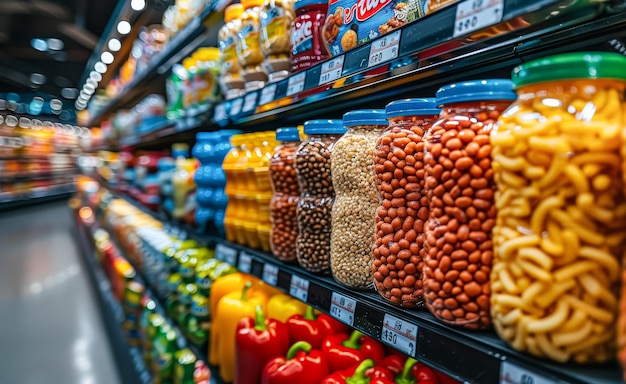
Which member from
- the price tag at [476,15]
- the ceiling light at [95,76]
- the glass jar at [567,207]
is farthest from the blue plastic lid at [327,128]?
the ceiling light at [95,76]

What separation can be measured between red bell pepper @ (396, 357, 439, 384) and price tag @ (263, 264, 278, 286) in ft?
1.35

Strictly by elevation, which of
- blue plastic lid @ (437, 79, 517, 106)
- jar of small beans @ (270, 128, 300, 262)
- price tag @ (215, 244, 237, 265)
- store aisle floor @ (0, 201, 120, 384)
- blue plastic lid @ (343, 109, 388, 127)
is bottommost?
store aisle floor @ (0, 201, 120, 384)

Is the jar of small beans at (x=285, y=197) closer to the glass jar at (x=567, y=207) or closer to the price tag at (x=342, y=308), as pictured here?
the price tag at (x=342, y=308)

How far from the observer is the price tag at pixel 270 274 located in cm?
128

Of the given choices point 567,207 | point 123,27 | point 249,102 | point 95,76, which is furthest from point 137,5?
point 95,76

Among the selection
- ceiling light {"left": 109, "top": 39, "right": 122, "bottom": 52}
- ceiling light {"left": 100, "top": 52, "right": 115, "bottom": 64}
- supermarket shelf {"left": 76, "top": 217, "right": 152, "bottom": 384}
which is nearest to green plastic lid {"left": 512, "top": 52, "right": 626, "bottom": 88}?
supermarket shelf {"left": 76, "top": 217, "right": 152, "bottom": 384}

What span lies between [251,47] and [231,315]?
839mm

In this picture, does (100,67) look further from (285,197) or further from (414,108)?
(414,108)

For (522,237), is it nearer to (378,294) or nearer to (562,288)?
(562,288)

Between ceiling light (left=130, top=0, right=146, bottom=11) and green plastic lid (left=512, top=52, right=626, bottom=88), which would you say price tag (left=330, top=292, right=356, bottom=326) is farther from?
ceiling light (left=130, top=0, right=146, bottom=11)

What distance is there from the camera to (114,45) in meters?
5.62

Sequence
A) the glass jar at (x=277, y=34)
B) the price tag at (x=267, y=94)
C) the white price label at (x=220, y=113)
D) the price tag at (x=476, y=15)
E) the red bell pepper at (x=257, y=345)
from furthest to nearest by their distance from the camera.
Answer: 1. the white price label at (x=220, y=113)
2. the glass jar at (x=277, y=34)
3. the price tag at (x=267, y=94)
4. the red bell pepper at (x=257, y=345)
5. the price tag at (x=476, y=15)

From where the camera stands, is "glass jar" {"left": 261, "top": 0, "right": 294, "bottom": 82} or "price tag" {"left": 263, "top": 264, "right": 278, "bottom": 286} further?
"glass jar" {"left": 261, "top": 0, "right": 294, "bottom": 82}

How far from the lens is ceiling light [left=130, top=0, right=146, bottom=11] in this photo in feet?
12.2
